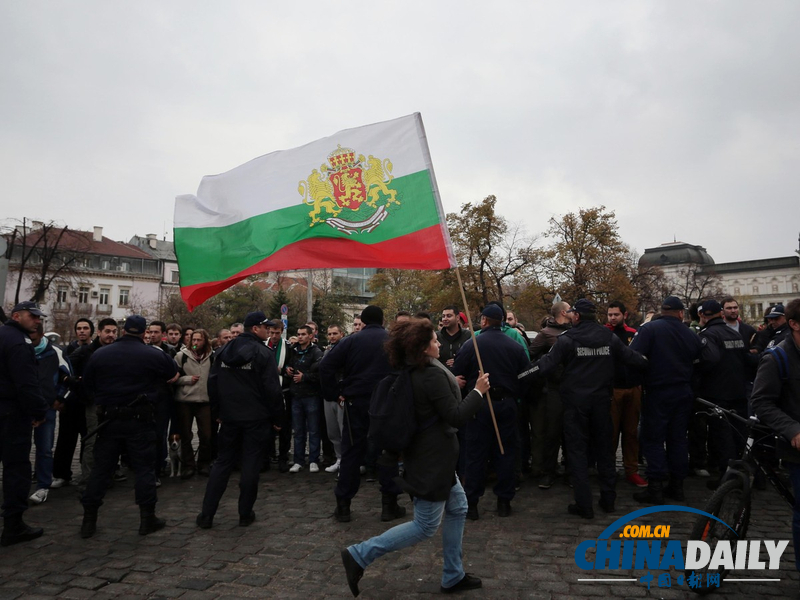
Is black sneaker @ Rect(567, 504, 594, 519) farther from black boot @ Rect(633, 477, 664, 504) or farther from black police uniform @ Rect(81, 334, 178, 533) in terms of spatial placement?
black police uniform @ Rect(81, 334, 178, 533)

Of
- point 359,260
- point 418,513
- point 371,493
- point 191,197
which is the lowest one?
point 371,493

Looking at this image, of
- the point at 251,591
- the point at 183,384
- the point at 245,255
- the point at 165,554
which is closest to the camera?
the point at 251,591

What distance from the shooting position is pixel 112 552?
17.0ft

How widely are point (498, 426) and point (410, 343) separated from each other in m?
2.44

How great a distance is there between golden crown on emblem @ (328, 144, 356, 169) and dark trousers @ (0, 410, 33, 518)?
4.02 meters

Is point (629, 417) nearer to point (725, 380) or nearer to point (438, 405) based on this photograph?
point (725, 380)

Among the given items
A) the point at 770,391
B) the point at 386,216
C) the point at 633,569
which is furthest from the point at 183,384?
the point at 770,391

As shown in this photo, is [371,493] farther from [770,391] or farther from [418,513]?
[770,391]

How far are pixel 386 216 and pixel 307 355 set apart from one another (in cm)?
337

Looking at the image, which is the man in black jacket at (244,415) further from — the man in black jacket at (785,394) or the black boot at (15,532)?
the man in black jacket at (785,394)

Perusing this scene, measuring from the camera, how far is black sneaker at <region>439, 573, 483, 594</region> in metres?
4.20

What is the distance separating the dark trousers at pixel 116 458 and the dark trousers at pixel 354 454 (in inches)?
73.2

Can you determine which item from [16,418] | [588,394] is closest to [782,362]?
[588,394]

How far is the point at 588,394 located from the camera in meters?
6.07
